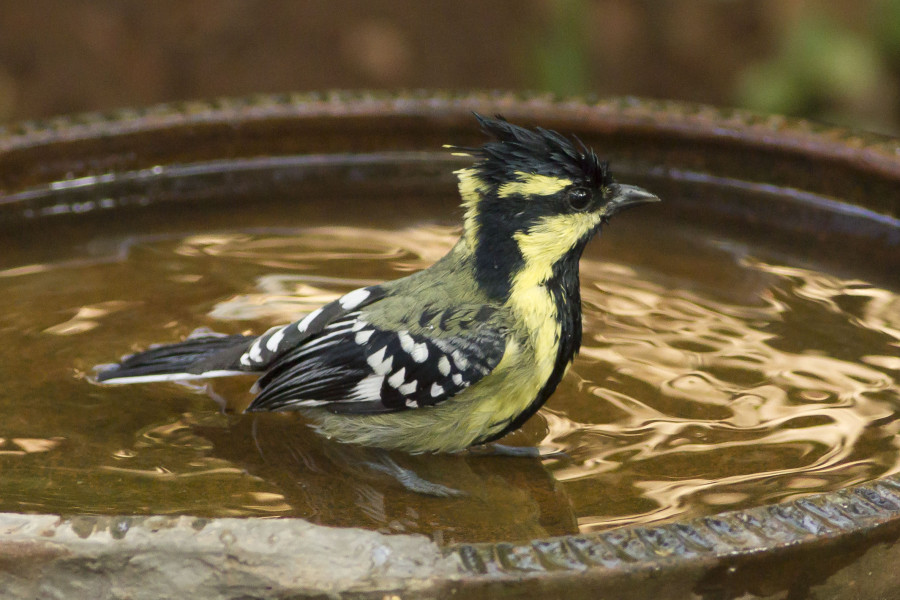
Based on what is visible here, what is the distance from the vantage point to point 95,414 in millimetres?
3195

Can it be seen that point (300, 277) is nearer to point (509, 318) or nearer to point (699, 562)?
point (509, 318)

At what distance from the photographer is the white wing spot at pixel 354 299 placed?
3.18 metres

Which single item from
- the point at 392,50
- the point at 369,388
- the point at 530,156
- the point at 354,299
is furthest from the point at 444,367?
the point at 392,50

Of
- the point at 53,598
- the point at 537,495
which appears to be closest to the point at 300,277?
the point at 537,495

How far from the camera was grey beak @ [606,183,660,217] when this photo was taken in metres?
3.16

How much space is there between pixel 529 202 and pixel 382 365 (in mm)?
607

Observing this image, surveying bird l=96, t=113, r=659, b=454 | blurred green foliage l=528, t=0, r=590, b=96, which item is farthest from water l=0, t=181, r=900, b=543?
blurred green foliage l=528, t=0, r=590, b=96

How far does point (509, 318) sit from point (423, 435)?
402 mm

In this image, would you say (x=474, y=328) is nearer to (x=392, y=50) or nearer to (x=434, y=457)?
(x=434, y=457)

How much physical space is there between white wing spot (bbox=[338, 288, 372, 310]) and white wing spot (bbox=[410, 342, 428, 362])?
0.26 meters

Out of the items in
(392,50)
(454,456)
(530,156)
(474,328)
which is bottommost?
(454,456)

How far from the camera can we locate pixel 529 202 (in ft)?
10.1

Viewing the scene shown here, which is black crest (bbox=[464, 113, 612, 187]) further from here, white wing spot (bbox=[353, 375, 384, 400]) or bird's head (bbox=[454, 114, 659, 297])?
white wing spot (bbox=[353, 375, 384, 400])

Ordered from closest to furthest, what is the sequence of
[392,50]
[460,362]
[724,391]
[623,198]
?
[460,362], [623,198], [724,391], [392,50]
